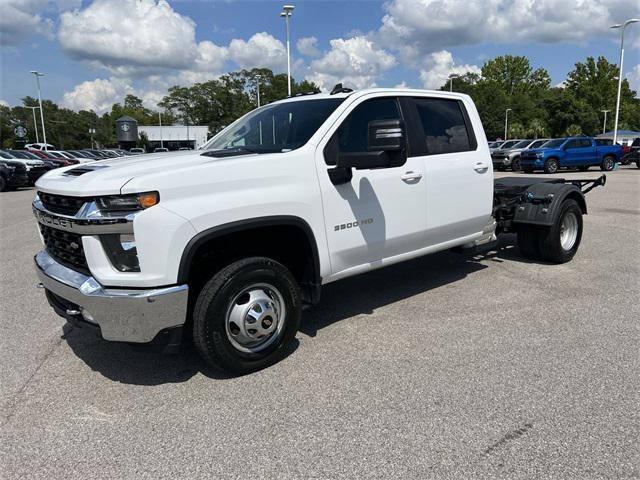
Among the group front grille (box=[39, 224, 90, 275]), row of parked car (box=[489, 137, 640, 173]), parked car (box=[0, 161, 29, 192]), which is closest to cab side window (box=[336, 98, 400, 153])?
front grille (box=[39, 224, 90, 275])

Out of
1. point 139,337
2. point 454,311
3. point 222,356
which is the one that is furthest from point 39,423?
point 454,311

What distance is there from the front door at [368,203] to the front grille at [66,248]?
67.4 inches

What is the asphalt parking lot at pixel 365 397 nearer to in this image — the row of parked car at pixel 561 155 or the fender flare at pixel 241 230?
the fender flare at pixel 241 230

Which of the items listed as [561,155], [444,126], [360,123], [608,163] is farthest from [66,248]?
[608,163]

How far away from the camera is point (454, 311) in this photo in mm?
4773

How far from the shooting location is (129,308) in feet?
9.77

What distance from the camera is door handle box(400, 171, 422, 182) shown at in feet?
14.1

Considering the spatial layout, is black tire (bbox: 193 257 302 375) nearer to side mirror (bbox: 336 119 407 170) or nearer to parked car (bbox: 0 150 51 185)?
side mirror (bbox: 336 119 407 170)

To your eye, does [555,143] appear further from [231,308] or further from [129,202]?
[129,202]

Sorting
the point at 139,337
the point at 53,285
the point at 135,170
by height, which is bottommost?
the point at 139,337

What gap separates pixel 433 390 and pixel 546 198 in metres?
3.85

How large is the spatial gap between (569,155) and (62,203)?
24381 millimetres

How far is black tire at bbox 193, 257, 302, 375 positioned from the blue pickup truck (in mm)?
21801

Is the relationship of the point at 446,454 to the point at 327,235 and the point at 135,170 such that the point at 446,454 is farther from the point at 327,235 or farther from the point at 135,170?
the point at 135,170
